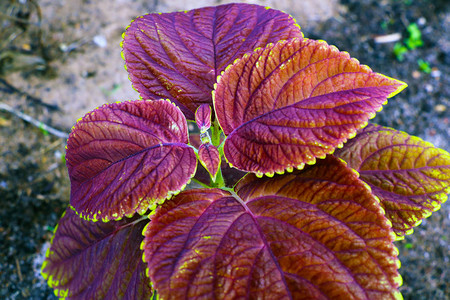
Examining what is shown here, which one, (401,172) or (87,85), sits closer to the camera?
(401,172)

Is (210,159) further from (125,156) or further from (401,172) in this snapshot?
(401,172)

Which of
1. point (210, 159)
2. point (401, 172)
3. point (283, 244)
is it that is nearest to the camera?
point (283, 244)

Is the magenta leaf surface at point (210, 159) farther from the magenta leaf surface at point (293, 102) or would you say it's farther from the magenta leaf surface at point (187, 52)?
the magenta leaf surface at point (187, 52)

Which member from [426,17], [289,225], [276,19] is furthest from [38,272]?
[426,17]

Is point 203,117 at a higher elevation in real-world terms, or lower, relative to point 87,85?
higher

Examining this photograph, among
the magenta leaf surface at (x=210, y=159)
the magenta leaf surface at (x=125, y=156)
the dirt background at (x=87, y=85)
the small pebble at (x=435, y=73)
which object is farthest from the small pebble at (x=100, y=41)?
the small pebble at (x=435, y=73)

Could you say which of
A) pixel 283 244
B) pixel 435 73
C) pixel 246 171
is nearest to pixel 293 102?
pixel 246 171
